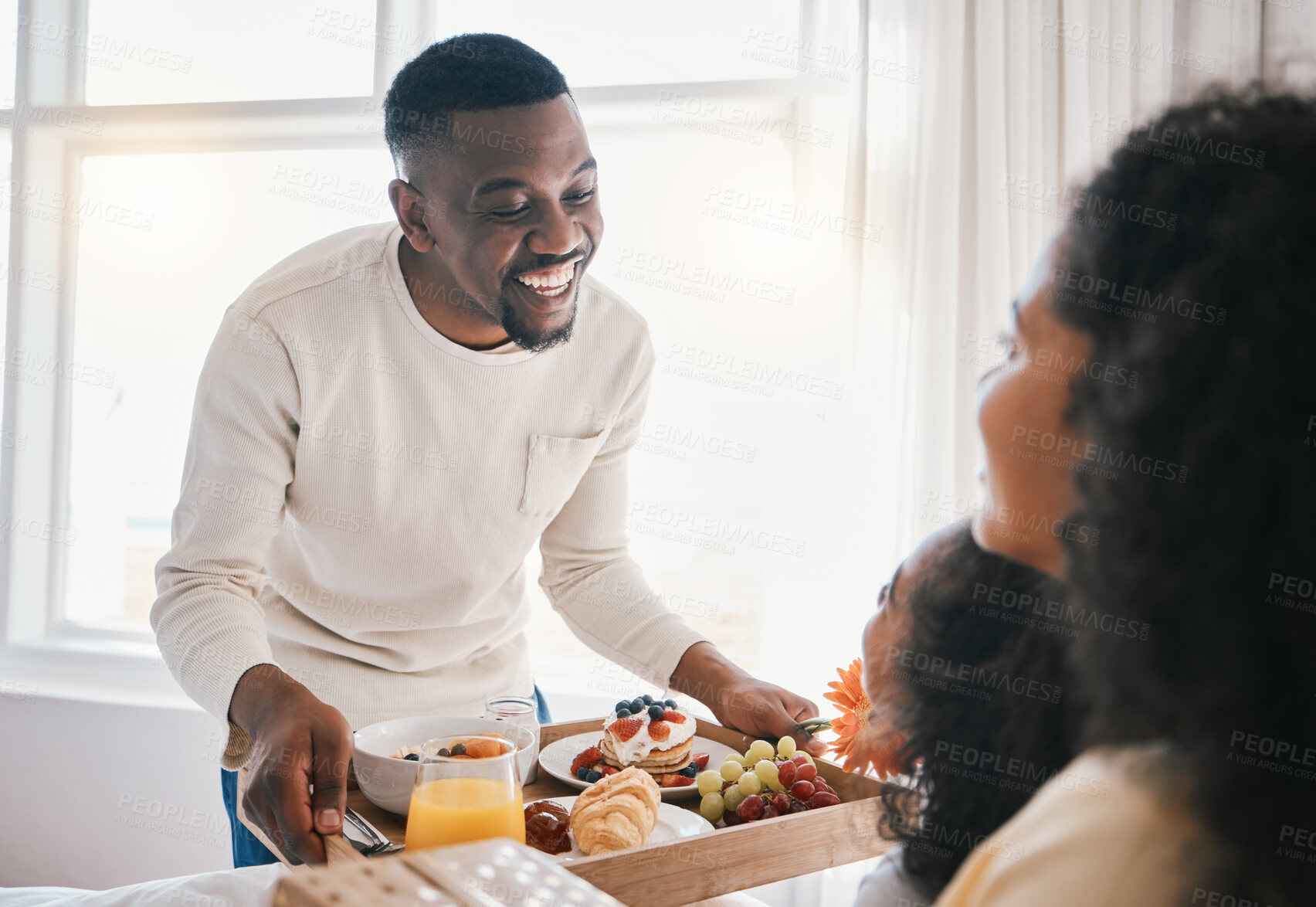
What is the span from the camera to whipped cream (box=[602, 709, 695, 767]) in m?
1.30

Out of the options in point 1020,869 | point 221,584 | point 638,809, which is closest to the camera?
point 1020,869

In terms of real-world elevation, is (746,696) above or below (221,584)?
below

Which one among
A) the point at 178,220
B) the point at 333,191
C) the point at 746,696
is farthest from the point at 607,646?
the point at 178,220

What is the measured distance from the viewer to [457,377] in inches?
63.4

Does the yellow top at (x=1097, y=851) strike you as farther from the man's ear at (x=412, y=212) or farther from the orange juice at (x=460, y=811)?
the man's ear at (x=412, y=212)

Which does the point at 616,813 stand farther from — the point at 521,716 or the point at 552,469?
the point at 552,469

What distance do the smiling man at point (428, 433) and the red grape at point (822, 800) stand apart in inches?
9.6

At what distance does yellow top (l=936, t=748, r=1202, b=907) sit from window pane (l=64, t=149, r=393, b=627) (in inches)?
111

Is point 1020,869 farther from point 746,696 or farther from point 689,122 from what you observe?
point 689,122

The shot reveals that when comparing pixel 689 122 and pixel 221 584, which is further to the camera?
pixel 689 122

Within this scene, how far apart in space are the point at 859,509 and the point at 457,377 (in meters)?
1.23

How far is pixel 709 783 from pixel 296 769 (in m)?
0.50

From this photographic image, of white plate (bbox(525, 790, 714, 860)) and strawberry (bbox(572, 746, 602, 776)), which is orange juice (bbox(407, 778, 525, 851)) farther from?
strawberry (bbox(572, 746, 602, 776))

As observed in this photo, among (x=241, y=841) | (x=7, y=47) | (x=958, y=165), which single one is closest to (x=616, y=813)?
(x=241, y=841)
